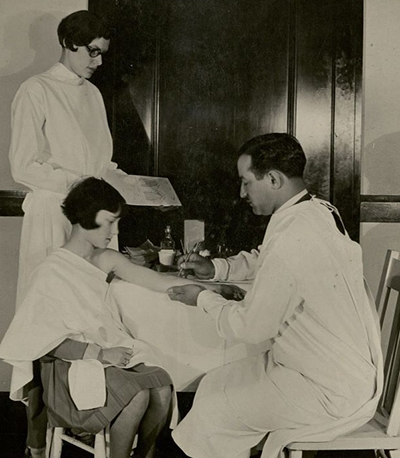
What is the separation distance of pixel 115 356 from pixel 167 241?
66 cm

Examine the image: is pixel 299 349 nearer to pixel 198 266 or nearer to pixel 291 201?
pixel 291 201

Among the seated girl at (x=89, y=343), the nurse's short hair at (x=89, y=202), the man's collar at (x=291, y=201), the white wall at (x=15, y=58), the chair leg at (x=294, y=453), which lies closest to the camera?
the chair leg at (x=294, y=453)

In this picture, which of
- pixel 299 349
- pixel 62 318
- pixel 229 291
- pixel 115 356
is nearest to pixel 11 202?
pixel 62 318

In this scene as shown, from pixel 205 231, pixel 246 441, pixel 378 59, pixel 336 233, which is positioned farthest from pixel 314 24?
pixel 246 441

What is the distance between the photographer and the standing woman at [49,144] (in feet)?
7.39

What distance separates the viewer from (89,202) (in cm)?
218

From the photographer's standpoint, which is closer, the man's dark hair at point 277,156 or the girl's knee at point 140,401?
the man's dark hair at point 277,156

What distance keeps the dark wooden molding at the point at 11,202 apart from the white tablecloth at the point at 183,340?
800 mm

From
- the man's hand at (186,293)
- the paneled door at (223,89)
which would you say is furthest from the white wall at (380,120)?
the man's hand at (186,293)

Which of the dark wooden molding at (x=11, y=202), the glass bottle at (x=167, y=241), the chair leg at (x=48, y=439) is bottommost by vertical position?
the chair leg at (x=48, y=439)

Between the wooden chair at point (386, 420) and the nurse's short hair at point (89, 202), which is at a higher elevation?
the nurse's short hair at point (89, 202)

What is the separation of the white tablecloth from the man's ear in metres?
0.51

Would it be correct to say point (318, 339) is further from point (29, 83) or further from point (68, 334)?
point (29, 83)

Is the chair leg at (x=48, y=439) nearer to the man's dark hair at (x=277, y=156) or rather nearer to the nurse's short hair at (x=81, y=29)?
the man's dark hair at (x=277, y=156)
